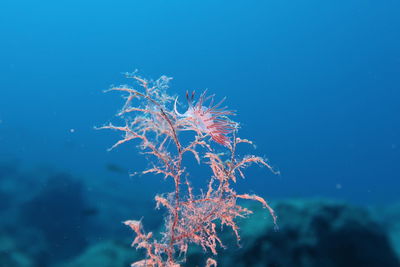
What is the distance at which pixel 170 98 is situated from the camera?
2627 mm

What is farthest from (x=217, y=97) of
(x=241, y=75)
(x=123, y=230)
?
(x=123, y=230)

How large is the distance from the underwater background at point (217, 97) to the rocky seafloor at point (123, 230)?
37mm

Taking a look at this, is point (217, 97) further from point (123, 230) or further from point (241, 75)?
point (123, 230)

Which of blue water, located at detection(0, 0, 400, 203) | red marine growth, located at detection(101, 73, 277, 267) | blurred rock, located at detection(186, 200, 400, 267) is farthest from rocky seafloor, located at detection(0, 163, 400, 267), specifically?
blue water, located at detection(0, 0, 400, 203)

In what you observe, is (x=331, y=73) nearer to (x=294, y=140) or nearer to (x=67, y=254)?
(x=294, y=140)

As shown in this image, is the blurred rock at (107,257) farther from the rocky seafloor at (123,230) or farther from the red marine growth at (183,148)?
the red marine growth at (183,148)

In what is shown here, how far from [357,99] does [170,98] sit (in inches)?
2459

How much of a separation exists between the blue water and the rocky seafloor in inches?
826

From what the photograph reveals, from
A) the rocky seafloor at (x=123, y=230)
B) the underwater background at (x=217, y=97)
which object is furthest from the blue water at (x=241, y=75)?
the rocky seafloor at (x=123, y=230)

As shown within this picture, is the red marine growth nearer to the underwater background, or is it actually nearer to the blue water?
the underwater background

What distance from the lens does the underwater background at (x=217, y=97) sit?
6.18m

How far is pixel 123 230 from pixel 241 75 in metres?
56.6

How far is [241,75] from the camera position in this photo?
6328 centimetres

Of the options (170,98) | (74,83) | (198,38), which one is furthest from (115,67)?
(170,98)
